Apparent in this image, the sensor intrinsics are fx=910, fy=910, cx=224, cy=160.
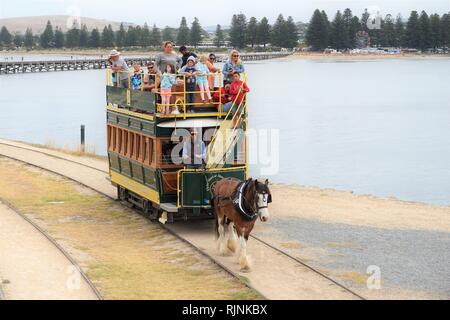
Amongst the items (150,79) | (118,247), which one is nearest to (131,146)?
(150,79)

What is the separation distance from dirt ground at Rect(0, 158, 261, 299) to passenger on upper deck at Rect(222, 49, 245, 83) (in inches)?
160

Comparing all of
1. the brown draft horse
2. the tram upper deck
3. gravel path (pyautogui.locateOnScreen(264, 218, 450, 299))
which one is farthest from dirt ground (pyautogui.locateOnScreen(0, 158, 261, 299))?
the tram upper deck

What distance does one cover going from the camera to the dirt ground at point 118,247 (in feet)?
53.9

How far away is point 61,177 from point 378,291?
58.2 feet

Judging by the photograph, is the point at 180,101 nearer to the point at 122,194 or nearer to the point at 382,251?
the point at 122,194

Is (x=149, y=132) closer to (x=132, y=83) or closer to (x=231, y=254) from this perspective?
(x=132, y=83)

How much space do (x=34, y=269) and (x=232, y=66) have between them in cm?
711

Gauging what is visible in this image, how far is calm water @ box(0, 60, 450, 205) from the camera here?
4653cm

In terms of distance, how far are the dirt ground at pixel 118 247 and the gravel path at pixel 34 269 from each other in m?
0.44

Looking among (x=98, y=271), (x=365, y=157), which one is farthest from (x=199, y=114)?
(x=365, y=157)

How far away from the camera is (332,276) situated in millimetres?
17266

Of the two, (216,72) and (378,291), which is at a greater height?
(216,72)

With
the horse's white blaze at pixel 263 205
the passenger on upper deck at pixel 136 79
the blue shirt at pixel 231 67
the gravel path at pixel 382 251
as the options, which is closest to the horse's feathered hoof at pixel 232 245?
the gravel path at pixel 382 251

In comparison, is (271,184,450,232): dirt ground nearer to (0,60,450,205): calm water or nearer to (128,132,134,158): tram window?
(128,132,134,158): tram window
